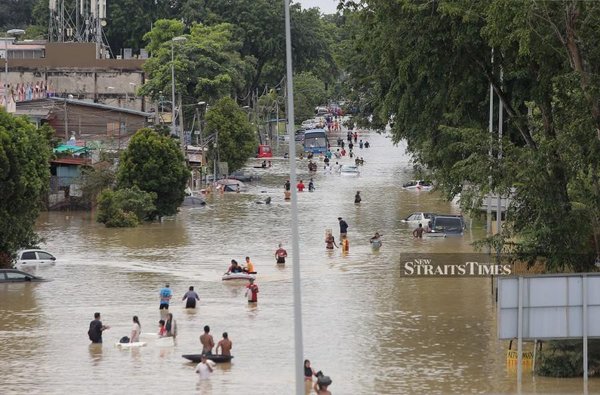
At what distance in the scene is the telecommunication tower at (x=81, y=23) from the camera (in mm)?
125312

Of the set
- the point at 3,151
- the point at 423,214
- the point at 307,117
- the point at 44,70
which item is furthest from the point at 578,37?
the point at 307,117

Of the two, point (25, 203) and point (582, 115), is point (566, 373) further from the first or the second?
point (25, 203)

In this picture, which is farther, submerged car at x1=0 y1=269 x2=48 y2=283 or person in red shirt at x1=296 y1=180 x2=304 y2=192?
person in red shirt at x1=296 y1=180 x2=304 y2=192

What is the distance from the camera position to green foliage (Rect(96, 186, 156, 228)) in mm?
67688

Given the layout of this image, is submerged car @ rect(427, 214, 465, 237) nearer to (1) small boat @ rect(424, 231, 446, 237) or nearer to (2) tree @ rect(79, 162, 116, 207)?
(1) small boat @ rect(424, 231, 446, 237)

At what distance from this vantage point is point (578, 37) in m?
33.5

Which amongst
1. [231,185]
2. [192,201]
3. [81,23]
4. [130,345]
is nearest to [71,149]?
[192,201]

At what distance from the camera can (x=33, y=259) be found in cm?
5403

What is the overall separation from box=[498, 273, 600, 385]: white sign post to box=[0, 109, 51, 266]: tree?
26.0 m

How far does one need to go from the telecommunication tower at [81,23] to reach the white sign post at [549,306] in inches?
3768

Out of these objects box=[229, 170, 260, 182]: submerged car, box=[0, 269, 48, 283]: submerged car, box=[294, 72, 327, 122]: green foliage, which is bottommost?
box=[0, 269, 48, 283]: submerged car

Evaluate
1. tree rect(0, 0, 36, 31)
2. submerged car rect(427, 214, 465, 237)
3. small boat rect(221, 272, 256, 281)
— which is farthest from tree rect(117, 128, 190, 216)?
tree rect(0, 0, 36, 31)

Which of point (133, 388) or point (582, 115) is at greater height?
point (582, 115)

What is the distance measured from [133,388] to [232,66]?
8782 centimetres
